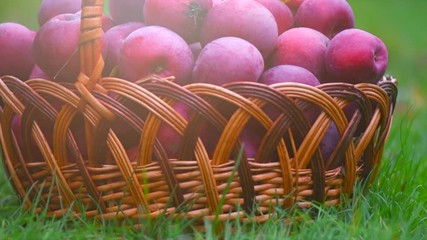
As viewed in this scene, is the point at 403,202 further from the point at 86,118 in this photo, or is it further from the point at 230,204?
the point at 86,118

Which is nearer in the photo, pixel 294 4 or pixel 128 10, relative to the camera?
pixel 128 10

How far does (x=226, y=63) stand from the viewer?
105 cm

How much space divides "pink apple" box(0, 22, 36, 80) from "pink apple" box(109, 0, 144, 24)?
16cm

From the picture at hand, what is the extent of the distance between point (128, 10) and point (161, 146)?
0.35 meters

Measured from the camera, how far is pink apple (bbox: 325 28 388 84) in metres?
1.17

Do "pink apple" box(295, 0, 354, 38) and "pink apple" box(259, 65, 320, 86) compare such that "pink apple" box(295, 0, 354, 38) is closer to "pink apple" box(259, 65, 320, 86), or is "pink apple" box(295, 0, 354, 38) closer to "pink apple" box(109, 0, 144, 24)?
"pink apple" box(259, 65, 320, 86)

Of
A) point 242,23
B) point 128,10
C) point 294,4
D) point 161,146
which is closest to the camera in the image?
point 161,146

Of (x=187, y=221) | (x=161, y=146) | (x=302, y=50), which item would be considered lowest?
(x=187, y=221)

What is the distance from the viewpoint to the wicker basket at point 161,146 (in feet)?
3.34

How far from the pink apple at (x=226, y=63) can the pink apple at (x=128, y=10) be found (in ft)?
0.78

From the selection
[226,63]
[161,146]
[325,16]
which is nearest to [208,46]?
[226,63]

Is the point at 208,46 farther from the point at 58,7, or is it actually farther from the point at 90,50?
the point at 58,7

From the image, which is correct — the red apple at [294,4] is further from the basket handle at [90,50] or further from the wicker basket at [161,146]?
the basket handle at [90,50]

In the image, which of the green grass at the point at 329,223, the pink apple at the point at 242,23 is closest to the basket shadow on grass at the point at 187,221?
the green grass at the point at 329,223
